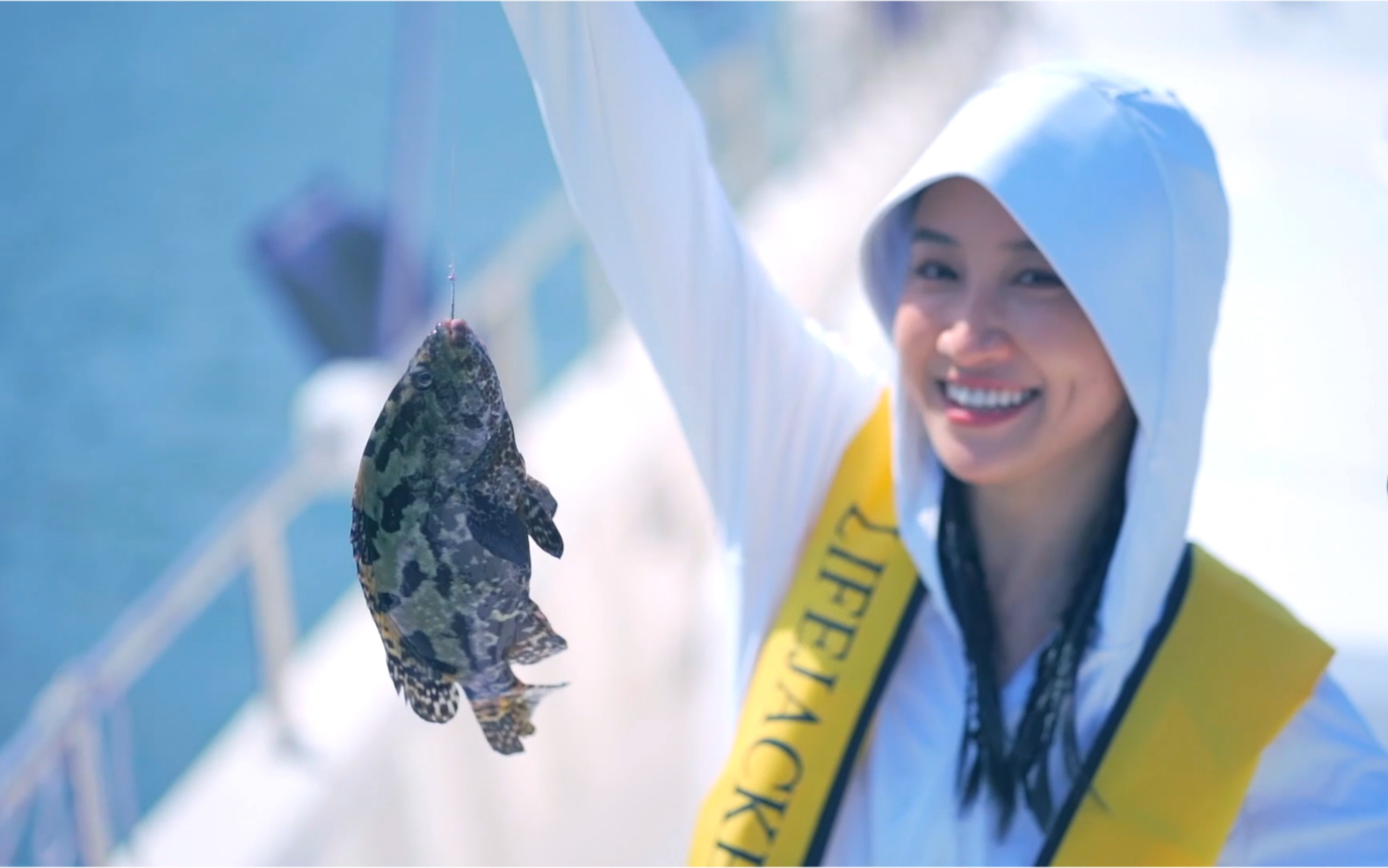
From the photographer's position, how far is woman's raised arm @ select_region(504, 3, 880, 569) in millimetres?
1462

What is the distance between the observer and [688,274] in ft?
5.30

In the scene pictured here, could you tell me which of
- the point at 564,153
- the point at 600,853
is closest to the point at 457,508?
the point at 564,153

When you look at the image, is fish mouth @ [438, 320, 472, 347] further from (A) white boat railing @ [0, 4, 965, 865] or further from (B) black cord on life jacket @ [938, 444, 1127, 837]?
(A) white boat railing @ [0, 4, 965, 865]

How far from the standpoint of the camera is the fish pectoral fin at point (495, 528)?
3.32 feet

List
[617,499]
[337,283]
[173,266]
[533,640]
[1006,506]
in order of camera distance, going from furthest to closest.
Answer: [173,266], [337,283], [617,499], [1006,506], [533,640]

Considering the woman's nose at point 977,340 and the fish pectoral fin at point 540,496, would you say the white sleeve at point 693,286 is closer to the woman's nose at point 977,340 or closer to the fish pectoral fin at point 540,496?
the woman's nose at point 977,340

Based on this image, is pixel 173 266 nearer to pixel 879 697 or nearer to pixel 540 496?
pixel 879 697

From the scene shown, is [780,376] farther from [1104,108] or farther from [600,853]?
[600,853]

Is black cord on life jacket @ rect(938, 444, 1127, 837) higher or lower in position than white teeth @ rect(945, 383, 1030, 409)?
lower

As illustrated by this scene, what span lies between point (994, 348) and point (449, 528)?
30.1 inches

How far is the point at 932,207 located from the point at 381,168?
2060 centimetres

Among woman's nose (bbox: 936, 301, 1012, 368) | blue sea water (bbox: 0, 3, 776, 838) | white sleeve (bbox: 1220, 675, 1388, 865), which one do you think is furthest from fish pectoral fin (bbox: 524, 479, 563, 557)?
blue sea water (bbox: 0, 3, 776, 838)

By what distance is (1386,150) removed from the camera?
4145 mm

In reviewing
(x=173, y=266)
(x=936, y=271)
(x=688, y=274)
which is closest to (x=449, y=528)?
(x=688, y=274)
